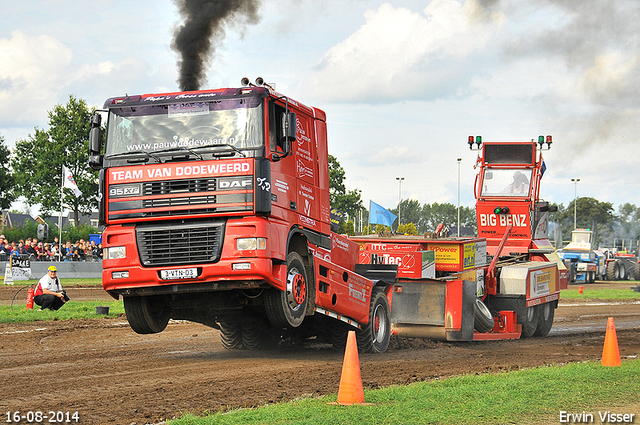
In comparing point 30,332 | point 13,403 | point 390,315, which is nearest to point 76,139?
point 30,332

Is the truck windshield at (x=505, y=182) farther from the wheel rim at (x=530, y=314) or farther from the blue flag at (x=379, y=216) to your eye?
the blue flag at (x=379, y=216)

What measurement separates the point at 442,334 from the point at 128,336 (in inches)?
247

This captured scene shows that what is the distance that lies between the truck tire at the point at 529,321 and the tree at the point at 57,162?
42837 millimetres

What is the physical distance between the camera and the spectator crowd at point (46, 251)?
31375 millimetres

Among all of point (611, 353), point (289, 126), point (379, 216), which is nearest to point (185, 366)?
point (289, 126)

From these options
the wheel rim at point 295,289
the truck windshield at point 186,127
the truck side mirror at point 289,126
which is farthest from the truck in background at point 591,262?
the truck windshield at point 186,127

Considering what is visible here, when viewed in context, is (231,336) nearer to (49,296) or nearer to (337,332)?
(337,332)

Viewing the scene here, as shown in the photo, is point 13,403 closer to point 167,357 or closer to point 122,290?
point 122,290

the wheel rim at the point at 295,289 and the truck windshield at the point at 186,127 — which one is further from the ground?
the truck windshield at the point at 186,127

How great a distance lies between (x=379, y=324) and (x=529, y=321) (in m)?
4.46

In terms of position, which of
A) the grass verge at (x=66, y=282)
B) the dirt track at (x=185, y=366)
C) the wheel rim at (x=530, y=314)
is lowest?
the dirt track at (x=185, y=366)

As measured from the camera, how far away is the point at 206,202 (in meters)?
9.53

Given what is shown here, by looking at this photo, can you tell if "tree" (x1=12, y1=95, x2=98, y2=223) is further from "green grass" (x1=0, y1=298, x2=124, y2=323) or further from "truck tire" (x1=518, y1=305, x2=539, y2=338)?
"truck tire" (x1=518, y1=305, x2=539, y2=338)

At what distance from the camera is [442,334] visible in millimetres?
13930
